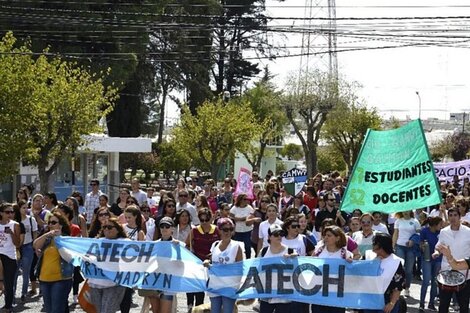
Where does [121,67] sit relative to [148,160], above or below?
above

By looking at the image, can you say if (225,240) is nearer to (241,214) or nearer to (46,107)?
(241,214)

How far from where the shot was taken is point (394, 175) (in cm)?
1212

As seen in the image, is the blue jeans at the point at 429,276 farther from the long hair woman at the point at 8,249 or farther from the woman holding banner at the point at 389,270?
the long hair woman at the point at 8,249

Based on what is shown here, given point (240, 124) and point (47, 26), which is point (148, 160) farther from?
point (47, 26)

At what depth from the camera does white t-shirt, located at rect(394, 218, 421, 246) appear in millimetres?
14477

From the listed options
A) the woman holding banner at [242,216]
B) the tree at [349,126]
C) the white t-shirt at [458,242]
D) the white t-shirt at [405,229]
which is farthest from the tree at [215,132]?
the white t-shirt at [458,242]

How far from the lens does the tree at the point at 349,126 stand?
57062 millimetres

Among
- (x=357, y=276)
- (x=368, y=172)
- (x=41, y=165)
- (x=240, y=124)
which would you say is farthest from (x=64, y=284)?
(x=240, y=124)

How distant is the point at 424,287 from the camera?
13531mm

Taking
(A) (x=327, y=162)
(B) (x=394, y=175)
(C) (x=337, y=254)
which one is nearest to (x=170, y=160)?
(A) (x=327, y=162)

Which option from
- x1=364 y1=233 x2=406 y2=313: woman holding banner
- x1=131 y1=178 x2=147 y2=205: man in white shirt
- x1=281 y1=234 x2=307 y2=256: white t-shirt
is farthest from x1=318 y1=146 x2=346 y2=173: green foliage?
x1=364 y1=233 x2=406 y2=313: woman holding banner

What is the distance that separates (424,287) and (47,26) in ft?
85.7

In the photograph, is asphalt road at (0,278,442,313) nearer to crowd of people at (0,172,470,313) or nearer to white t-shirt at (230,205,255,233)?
crowd of people at (0,172,470,313)

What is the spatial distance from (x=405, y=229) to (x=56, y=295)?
6.64m
